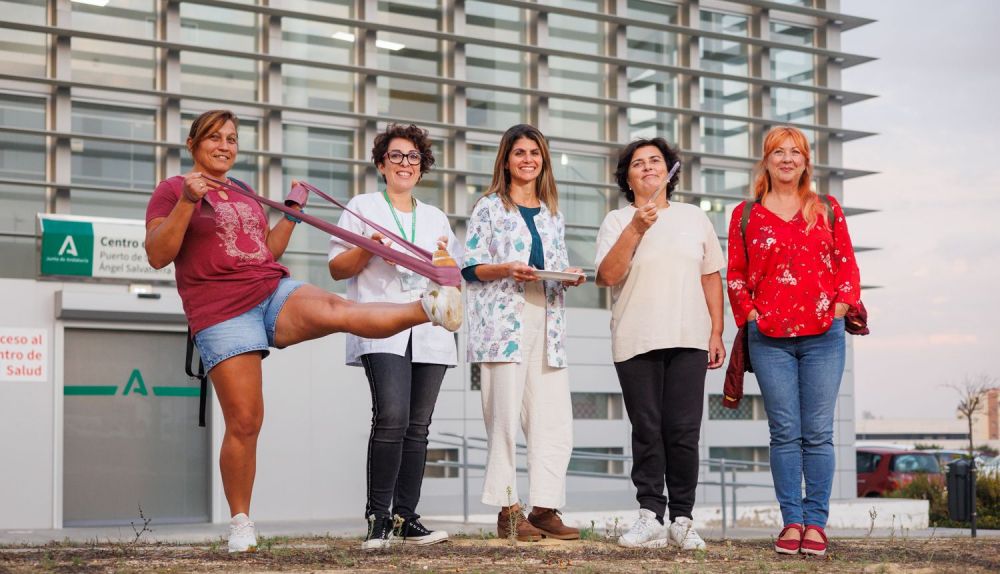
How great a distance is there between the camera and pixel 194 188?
4.94 meters

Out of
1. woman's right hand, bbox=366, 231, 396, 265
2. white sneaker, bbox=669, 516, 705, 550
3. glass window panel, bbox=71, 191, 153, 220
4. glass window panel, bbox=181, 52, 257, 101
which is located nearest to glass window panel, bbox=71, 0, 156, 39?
glass window panel, bbox=181, 52, 257, 101

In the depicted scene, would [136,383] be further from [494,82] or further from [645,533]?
[645,533]

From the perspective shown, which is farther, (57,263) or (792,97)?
(792,97)

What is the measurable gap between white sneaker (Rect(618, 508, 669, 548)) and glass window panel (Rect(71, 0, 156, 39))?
12876mm

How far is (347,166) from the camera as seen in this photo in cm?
1800

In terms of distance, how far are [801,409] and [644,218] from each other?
3.79 feet

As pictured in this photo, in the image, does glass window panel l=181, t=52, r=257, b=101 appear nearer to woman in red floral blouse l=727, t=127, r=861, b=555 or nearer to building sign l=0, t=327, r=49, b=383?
building sign l=0, t=327, r=49, b=383

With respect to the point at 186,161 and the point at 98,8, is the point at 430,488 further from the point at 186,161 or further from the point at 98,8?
the point at 98,8

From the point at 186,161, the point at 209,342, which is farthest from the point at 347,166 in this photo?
the point at 209,342

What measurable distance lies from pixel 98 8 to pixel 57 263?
12.4 feet

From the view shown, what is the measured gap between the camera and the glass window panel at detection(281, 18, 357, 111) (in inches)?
702

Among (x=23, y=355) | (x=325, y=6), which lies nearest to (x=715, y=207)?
(x=325, y=6)

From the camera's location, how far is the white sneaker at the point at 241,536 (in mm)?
5207

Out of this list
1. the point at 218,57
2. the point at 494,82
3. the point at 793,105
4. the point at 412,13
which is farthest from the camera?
the point at 793,105
